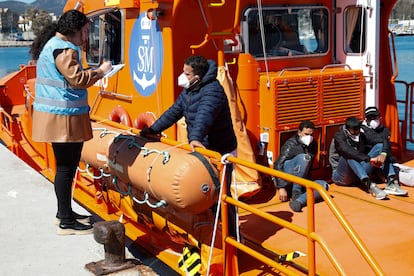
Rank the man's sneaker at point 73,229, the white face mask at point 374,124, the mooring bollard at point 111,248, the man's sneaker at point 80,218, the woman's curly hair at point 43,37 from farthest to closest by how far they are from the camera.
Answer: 1. the woman's curly hair at point 43,37
2. the white face mask at point 374,124
3. the man's sneaker at point 80,218
4. the man's sneaker at point 73,229
5. the mooring bollard at point 111,248

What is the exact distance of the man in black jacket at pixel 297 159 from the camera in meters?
5.04

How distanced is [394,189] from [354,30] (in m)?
1.86

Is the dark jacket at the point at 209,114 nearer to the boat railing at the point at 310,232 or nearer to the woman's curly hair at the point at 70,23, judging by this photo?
the boat railing at the point at 310,232

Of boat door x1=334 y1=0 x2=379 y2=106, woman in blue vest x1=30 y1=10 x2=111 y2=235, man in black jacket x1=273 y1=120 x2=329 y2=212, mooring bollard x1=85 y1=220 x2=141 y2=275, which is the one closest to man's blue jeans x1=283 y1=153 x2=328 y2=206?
man in black jacket x1=273 y1=120 x2=329 y2=212

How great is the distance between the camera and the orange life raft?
11.3 ft

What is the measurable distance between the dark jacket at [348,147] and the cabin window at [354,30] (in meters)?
1.12

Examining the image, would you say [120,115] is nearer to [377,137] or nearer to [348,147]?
[348,147]

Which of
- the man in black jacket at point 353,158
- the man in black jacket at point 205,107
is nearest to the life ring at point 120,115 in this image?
the man in black jacket at point 205,107

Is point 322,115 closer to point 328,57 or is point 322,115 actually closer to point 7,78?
point 328,57

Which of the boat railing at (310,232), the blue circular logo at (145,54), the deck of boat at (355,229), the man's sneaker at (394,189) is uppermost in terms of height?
the blue circular logo at (145,54)

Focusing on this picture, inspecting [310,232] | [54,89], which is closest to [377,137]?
[310,232]

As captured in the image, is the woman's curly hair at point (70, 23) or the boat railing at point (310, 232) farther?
the woman's curly hair at point (70, 23)

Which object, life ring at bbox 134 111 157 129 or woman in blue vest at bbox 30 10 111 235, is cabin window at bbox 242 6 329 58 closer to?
life ring at bbox 134 111 157 129

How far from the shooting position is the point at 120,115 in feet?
19.9
